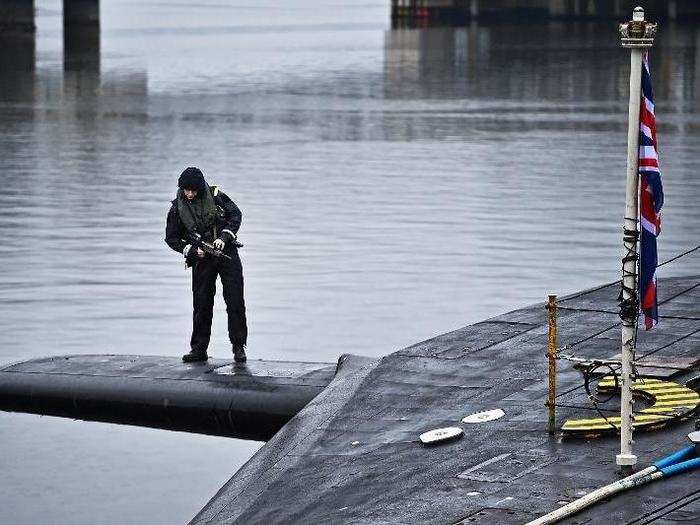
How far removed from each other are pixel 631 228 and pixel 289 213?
30.4 meters

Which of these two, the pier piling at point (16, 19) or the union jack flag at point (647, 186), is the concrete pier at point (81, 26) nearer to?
the pier piling at point (16, 19)

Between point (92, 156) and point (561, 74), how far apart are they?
45.4 metres

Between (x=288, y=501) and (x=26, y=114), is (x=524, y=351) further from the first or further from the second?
(x=26, y=114)

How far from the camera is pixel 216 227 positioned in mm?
21375

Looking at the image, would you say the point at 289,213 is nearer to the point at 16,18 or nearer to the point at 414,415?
the point at 414,415

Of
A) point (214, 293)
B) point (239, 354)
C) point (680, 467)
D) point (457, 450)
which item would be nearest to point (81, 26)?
point (239, 354)

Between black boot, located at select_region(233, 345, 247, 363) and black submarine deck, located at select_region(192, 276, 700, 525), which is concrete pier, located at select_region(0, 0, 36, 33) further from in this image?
black submarine deck, located at select_region(192, 276, 700, 525)

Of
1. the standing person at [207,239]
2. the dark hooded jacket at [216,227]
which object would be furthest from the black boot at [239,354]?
the dark hooded jacket at [216,227]

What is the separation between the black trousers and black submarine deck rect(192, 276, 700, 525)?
2541 mm

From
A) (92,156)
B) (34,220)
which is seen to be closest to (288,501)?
(34,220)

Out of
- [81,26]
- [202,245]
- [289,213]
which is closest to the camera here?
[202,245]

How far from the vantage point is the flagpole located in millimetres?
13711

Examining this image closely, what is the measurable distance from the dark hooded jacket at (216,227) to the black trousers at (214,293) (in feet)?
1.01

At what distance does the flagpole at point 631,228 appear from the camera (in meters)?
13.7
